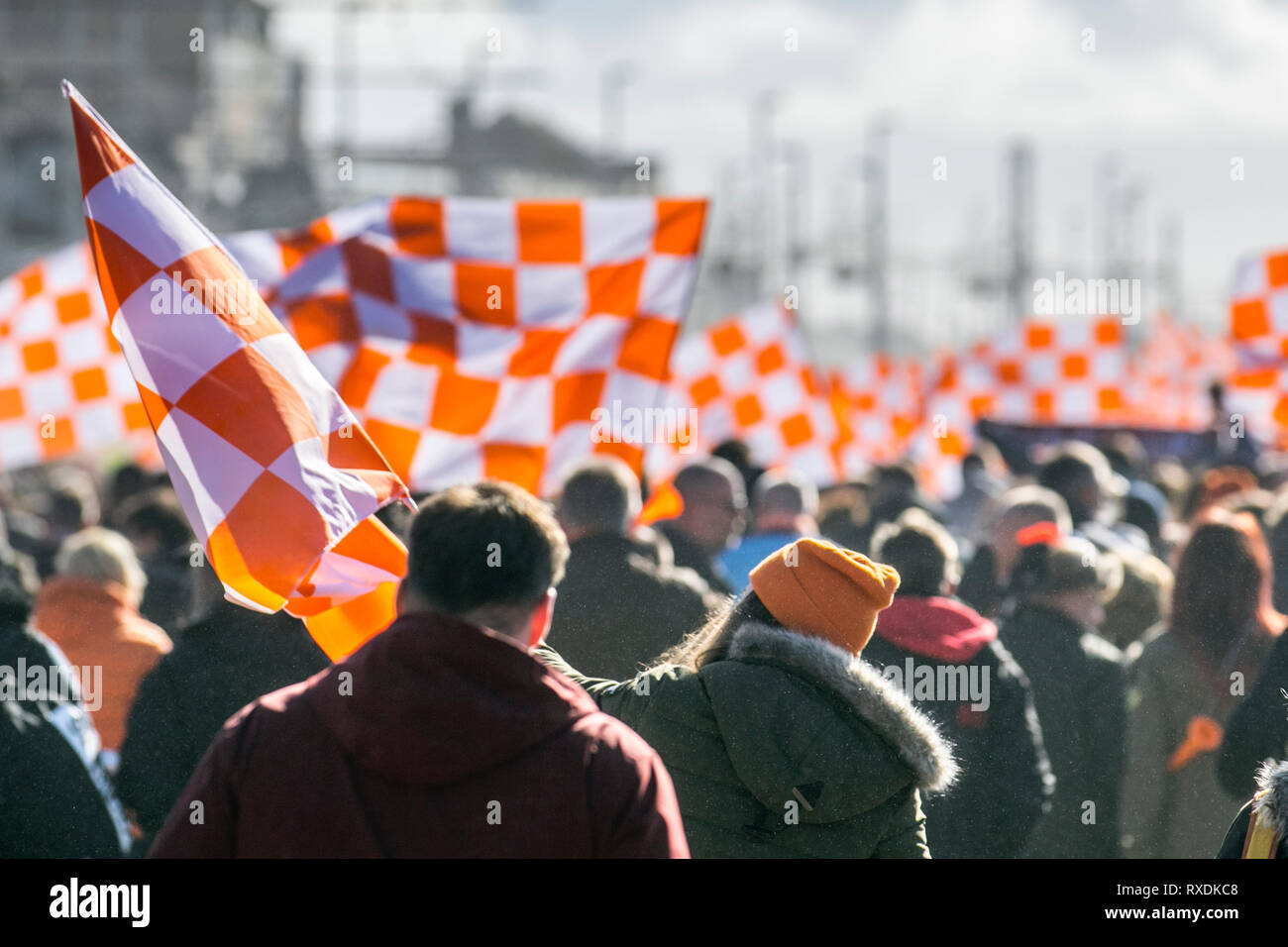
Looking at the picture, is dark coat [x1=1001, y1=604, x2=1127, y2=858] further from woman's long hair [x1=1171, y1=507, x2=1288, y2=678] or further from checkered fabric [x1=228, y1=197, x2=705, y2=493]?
checkered fabric [x1=228, y1=197, x2=705, y2=493]

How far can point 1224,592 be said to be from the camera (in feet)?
15.3

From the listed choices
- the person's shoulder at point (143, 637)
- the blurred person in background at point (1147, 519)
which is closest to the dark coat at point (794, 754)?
the person's shoulder at point (143, 637)

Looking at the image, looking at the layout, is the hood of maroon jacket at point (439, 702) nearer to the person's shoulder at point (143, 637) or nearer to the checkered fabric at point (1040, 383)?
the person's shoulder at point (143, 637)

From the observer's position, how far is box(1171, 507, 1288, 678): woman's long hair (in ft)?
15.2

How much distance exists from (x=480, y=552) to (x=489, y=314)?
358 cm

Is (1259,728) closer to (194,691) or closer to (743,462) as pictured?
(194,691)

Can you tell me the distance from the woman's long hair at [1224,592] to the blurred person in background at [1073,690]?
0.84 ft

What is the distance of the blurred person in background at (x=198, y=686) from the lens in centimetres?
412

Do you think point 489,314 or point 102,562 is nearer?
point 102,562

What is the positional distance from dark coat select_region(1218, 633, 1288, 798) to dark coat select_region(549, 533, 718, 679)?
1.60m

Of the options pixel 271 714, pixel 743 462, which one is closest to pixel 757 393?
pixel 743 462
